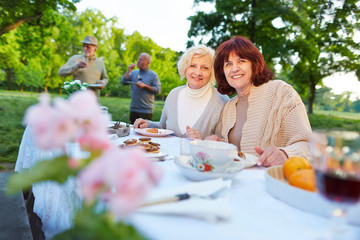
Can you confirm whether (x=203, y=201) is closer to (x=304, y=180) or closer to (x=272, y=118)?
(x=304, y=180)

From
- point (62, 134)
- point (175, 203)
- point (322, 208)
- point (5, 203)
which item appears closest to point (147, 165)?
point (62, 134)

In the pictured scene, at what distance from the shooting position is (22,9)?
25.7 ft

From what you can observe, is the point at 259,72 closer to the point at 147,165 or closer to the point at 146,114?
the point at 147,165

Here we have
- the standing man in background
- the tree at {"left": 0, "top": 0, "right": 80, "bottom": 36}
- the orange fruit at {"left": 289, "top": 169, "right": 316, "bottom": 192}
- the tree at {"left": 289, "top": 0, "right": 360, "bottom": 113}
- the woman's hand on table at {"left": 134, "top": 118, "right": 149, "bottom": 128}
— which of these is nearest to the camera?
the orange fruit at {"left": 289, "top": 169, "right": 316, "bottom": 192}

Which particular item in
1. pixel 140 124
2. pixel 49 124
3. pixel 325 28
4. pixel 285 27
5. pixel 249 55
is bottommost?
pixel 140 124

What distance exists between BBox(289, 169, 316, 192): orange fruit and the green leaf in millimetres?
705

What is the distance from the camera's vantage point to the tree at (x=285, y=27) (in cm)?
890

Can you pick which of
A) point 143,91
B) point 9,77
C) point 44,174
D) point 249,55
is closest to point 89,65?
point 143,91

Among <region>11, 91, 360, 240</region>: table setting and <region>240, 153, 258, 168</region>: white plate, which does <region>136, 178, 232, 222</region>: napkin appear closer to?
<region>11, 91, 360, 240</region>: table setting

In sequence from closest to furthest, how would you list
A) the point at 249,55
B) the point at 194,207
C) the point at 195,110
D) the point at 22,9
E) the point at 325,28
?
the point at 194,207 → the point at 249,55 → the point at 195,110 → the point at 22,9 → the point at 325,28

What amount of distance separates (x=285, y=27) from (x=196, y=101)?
9814 mm

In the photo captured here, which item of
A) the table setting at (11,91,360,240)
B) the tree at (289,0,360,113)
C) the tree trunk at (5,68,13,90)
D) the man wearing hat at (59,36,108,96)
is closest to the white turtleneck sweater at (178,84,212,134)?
the table setting at (11,91,360,240)

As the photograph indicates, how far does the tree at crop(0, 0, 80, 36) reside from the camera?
24.5 feet

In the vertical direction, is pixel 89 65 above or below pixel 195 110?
above
